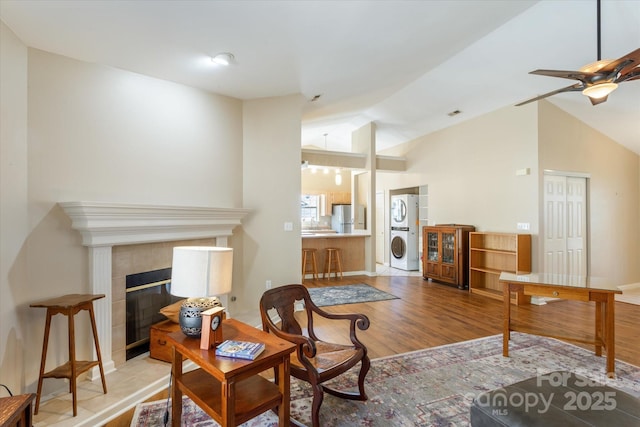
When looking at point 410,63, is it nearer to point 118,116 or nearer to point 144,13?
point 144,13

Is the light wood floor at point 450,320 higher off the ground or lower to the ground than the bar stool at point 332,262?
lower

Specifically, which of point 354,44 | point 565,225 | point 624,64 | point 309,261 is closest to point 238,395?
point 354,44

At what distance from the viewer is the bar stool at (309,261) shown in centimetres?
642

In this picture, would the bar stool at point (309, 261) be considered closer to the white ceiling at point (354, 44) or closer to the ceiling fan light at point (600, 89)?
the white ceiling at point (354, 44)

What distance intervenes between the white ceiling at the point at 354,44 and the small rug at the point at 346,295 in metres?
3.11

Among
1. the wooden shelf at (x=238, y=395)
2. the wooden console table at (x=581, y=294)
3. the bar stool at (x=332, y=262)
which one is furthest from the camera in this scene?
the bar stool at (x=332, y=262)

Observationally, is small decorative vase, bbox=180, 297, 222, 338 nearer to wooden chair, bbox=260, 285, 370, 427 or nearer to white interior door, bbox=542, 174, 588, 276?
wooden chair, bbox=260, 285, 370, 427

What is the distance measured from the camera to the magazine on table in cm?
154

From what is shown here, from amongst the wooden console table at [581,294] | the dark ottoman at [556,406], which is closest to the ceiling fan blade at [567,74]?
the wooden console table at [581,294]

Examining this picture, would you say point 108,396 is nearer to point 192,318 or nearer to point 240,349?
point 192,318

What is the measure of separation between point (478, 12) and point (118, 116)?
11.5ft

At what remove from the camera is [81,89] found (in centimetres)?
250

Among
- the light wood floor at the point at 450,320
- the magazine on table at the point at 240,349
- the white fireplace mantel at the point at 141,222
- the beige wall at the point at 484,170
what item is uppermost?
the beige wall at the point at 484,170

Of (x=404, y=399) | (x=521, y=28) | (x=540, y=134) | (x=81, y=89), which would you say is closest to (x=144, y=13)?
(x=81, y=89)
